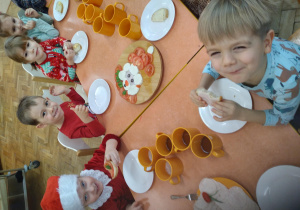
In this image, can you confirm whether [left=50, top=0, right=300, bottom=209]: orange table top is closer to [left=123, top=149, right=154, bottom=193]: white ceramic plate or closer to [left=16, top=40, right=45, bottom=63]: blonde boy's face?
[left=123, top=149, right=154, bottom=193]: white ceramic plate

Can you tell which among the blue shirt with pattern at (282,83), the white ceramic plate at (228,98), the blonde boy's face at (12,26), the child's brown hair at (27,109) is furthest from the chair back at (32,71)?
the blue shirt with pattern at (282,83)

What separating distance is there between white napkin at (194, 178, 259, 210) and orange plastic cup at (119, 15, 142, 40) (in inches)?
31.6

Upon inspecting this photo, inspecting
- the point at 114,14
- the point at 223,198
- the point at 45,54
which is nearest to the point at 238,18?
the point at 223,198

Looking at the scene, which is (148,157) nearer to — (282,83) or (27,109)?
(282,83)

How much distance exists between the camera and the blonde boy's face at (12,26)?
1.70m

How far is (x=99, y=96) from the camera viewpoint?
1.33 m

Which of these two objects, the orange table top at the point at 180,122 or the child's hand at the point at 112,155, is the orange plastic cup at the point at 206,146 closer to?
the orange table top at the point at 180,122

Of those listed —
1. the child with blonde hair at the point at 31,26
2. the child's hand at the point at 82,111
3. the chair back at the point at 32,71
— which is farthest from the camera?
the chair back at the point at 32,71

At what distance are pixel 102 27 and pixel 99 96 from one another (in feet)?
1.36

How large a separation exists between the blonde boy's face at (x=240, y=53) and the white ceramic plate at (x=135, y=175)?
0.64m

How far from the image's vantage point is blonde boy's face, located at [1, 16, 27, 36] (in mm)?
1701

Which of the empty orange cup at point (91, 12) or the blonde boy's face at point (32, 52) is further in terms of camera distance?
the blonde boy's face at point (32, 52)

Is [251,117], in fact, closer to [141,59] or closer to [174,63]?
[174,63]

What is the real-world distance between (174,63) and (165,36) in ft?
0.51
